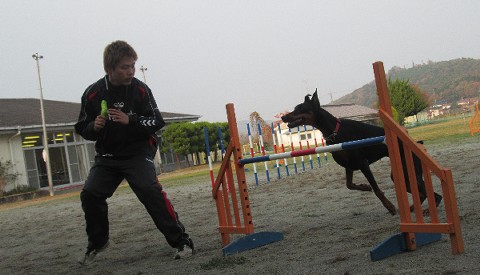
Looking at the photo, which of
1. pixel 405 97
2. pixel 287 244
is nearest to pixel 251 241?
pixel 287 244

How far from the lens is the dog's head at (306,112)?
6.60 m

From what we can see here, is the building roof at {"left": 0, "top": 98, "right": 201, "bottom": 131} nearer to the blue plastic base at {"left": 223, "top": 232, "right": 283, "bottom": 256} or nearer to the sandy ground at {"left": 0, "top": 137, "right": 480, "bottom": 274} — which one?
the sandy ground at {"left": 0, "top": 137, "right": 480, "bottom": 274}

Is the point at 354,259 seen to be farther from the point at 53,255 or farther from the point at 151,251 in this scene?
the point at 53,255

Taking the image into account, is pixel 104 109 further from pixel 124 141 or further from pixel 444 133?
pixel 444 133

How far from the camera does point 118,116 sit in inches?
170

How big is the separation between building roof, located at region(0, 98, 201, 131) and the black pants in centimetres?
2368

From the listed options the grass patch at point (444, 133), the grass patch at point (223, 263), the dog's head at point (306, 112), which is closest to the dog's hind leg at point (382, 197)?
the dog's head at point (306, 112)

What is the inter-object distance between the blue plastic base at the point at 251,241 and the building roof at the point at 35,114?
2431 cm

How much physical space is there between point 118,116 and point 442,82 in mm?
118497

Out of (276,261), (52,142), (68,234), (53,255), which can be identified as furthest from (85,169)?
(276,261)

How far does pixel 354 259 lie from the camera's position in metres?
3.55

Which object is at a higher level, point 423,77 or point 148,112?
point 423,77

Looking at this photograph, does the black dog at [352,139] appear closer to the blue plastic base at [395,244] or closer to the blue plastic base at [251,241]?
the blue plastic base at [251,241]

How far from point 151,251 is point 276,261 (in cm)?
172
